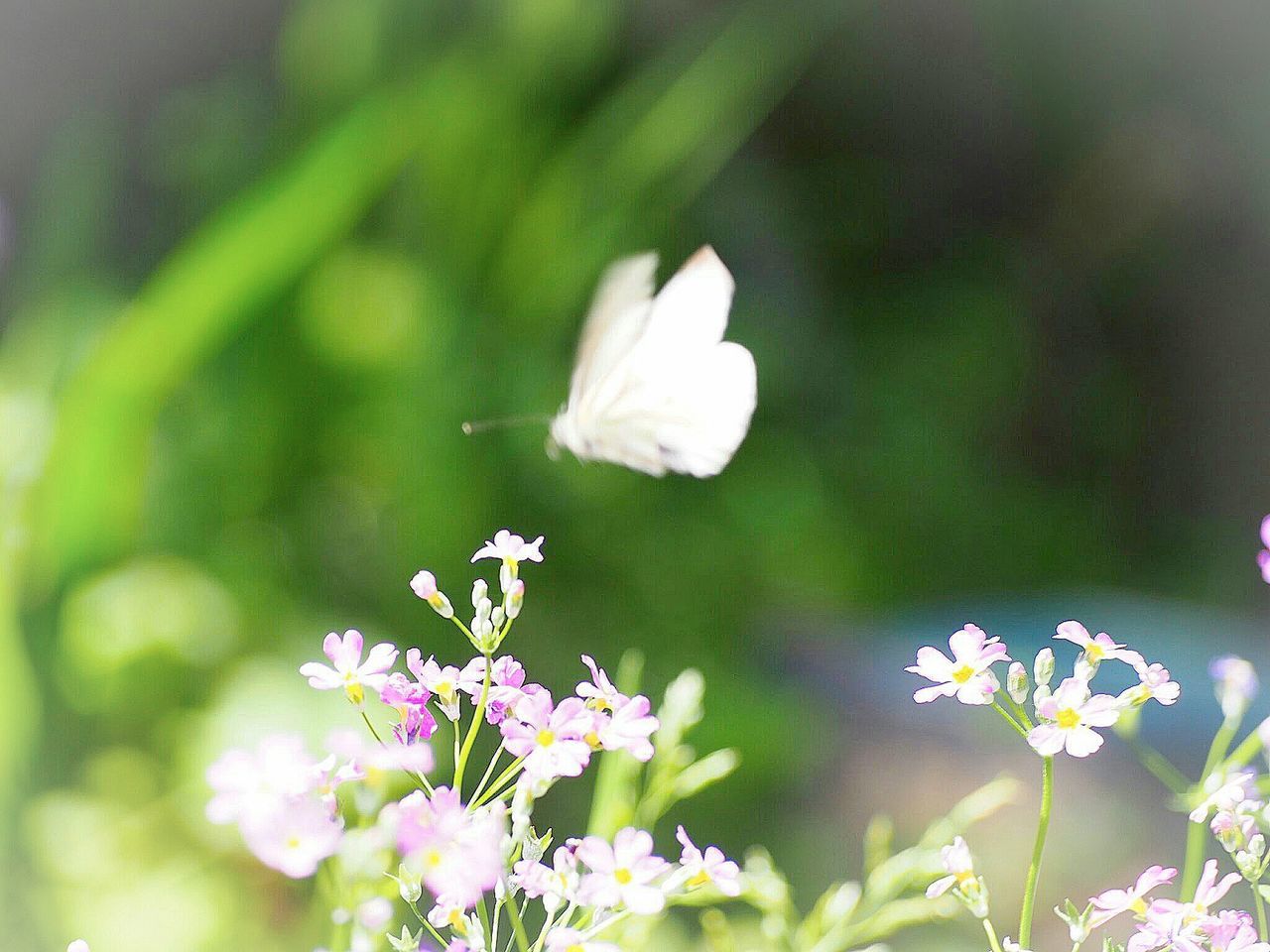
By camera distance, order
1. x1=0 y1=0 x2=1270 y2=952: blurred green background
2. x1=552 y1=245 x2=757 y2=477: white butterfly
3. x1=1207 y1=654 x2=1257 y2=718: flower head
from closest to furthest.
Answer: x1=1207 y1=654 x2=1257 y2=718: flower head < x1=552 y1=245 x2=757 y2=477: white butterfly < x1=0 y1=0 x2=1270 y2=952: blurred green background

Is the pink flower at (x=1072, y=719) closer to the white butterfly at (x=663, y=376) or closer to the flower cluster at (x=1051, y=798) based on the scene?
the flower cluster at (x=1051, y=798)

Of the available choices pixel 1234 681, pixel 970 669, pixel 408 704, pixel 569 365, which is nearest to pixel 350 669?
pixel 408 704

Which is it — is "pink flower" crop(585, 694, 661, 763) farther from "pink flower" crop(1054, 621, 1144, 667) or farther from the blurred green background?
the blurred green background

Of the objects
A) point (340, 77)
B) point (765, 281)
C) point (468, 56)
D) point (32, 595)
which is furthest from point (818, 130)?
point (32, 595)

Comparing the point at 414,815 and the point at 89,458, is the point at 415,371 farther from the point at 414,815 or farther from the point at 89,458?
the point at 414,815

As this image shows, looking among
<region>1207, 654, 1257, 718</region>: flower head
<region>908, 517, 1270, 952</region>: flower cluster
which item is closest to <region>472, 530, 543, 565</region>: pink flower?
<region>908, 517, 1270, 952</region>: flower cluster

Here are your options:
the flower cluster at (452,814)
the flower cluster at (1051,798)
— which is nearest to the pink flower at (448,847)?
the flower cluster at (452,814)
